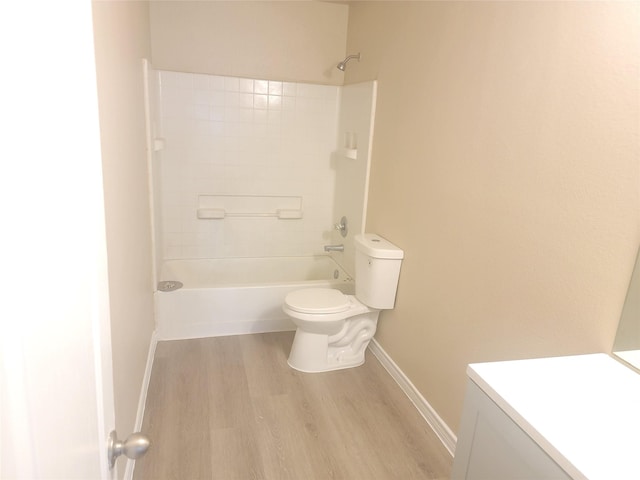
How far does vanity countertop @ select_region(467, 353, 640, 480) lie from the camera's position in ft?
2.79

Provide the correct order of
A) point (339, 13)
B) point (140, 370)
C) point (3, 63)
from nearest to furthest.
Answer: point (3, 63), point (140, 370), point (339, 13)

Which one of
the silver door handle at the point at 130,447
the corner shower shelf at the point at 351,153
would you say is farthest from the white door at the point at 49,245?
the corner shower shelf at the point at 351,153

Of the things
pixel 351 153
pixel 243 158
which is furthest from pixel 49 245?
pixel 243 158

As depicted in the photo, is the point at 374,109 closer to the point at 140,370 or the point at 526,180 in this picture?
the point at 526,180

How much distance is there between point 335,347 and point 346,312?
286 mm

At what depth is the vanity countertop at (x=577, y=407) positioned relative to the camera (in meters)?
0.85

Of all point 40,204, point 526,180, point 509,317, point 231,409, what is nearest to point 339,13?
point 526,180

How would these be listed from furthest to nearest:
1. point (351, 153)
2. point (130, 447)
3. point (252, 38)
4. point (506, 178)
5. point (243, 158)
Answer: point (243, 158)
point (252, 38)
point (351, 153)
point (506, 178)
point (130, 447)

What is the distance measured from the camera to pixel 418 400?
2283mm

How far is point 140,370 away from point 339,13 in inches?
113

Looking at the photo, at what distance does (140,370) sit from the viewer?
6.97ft

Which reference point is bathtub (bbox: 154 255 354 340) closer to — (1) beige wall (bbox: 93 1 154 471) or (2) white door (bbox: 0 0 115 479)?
(1) beige wall (bbox: 93 1 154 471)

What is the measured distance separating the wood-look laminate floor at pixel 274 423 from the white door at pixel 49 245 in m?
1.35

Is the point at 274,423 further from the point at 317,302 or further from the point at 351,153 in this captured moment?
the point at 351,153
